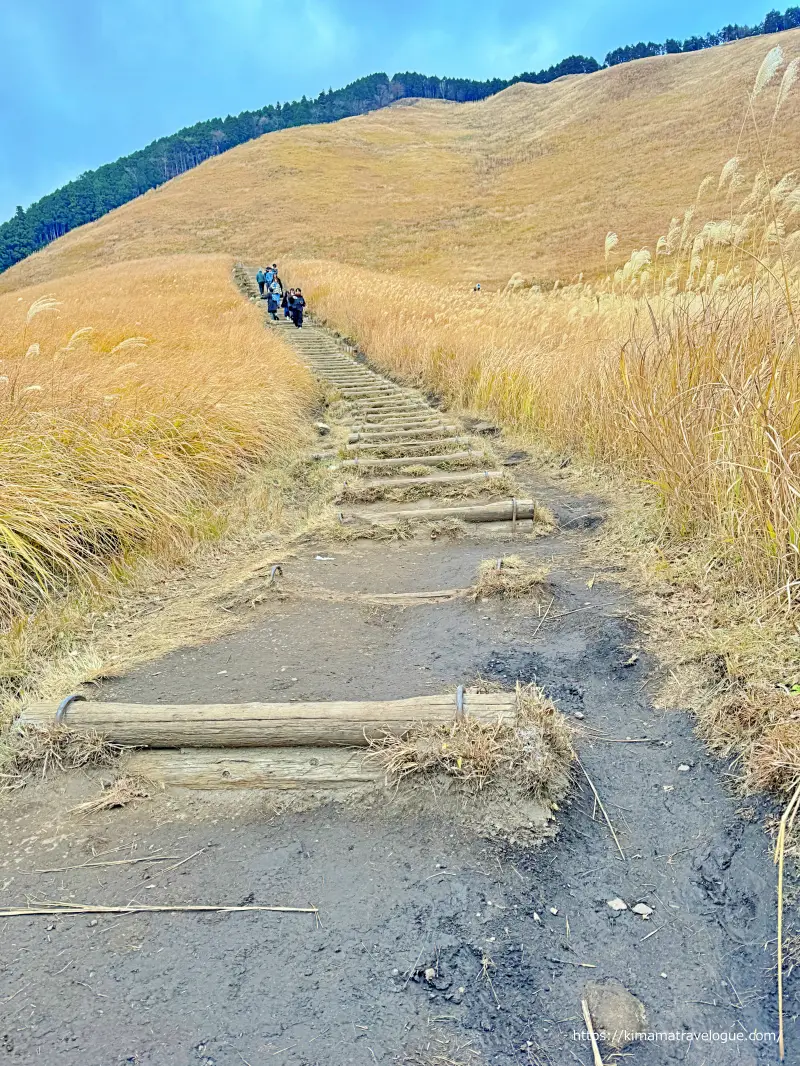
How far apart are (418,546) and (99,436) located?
264 centimetres

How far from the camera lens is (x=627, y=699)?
287 cm

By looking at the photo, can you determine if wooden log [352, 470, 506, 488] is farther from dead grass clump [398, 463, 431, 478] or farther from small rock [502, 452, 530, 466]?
small rock [502, 452, 530, 466]

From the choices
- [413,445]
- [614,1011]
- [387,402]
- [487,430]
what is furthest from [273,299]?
[614,1011]

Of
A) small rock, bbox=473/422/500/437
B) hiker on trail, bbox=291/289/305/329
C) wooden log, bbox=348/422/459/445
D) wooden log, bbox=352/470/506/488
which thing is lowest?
wooden log, bbox=352/470/506/488

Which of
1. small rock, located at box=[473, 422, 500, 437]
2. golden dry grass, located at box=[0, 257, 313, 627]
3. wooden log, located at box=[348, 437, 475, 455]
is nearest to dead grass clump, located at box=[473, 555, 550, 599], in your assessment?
golden dry grass, located at box=[0, 257, 313, 627]

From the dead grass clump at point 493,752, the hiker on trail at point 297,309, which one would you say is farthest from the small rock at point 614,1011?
the hiker on trail at point 297,309

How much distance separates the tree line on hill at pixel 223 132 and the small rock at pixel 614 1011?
90058mm

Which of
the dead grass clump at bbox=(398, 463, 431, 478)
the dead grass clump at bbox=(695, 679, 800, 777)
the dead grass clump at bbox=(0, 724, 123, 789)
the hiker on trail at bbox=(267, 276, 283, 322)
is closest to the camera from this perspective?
the dead grass clump at bbox=(695, 679, 800, 777)

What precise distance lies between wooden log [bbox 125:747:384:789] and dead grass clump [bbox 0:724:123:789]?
125 millimetres

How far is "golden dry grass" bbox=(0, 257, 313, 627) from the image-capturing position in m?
3.98

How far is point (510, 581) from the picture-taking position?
3898 millimetres

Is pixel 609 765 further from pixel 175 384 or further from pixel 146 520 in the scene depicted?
pixel 175 384

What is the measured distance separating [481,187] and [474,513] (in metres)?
46.4

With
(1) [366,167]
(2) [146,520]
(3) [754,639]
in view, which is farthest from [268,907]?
(1) [366,167]
